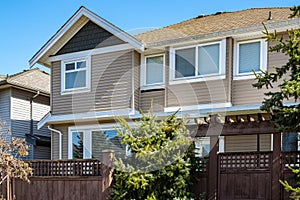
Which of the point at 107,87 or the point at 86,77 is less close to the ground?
the point at 86,77

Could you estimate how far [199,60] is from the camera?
35.4 ft

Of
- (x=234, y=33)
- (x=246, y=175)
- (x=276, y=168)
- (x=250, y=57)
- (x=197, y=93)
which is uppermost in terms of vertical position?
Answer: (x=234, y=33)

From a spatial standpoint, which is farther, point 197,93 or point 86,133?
point 86,133

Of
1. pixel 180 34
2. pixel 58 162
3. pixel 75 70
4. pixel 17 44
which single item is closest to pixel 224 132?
pixel 58 162

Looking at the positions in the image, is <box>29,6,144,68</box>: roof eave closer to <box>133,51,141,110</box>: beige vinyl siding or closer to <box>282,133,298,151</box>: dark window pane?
<box>133,51,141,110</box>: beige vinyl siding

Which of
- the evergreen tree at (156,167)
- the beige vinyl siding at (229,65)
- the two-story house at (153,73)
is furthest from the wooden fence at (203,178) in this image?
the beige vinyl siding at (229,65)

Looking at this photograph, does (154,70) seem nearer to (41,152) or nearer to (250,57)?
Result: (250,57)

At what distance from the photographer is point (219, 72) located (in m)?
10.5

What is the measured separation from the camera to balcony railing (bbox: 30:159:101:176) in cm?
841

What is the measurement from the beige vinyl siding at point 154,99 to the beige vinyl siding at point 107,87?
531mm

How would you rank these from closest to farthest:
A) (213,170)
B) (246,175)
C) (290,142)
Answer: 1. (246,175)
2. (213,170)
3. (290,142)

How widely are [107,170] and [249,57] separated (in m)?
5.46

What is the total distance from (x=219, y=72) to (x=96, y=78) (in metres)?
4.29

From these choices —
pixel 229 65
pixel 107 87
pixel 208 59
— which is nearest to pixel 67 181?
pixel 107 87
